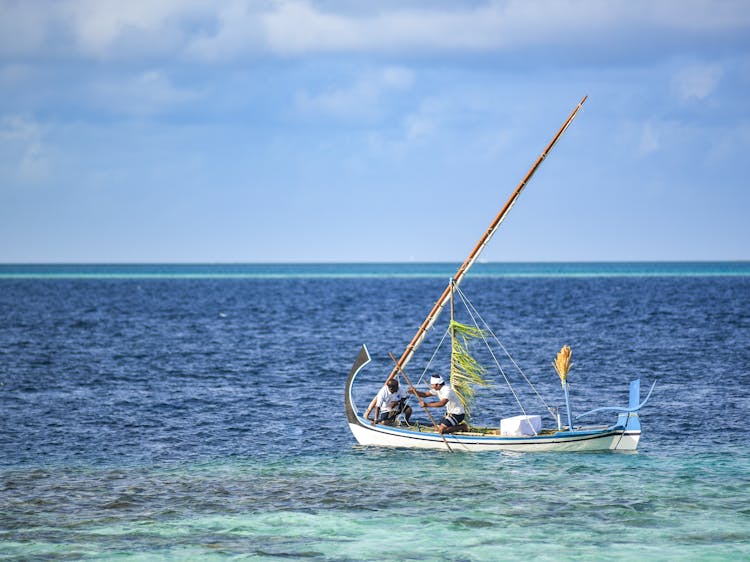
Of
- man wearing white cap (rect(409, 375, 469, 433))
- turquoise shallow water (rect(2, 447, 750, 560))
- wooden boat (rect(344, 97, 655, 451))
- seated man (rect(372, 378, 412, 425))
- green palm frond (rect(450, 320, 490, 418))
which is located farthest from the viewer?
seated man (rect(372, 378, 412, 425))

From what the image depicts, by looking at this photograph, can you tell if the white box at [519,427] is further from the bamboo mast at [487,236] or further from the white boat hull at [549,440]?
the bamboo mast at [487,236]

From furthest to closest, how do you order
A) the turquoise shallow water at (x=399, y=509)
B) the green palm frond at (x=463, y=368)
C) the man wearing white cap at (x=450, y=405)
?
1. the green palm frond at (x=463, y=368)
2. the man wearing white cap at (x=450, y=405)
3. the turquoise shallow water at (x=399, y=509)

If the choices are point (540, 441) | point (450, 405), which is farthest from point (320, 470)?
point (540, 441)

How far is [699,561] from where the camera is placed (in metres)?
18.7

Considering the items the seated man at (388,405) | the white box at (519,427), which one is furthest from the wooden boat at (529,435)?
the seated man at (388,405)

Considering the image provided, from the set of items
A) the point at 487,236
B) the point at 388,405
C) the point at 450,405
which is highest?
the point at 487,236

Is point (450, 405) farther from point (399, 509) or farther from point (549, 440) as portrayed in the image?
point (399, 509)

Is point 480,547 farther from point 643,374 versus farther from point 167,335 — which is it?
point 167,335

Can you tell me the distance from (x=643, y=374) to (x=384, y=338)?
1160 inches

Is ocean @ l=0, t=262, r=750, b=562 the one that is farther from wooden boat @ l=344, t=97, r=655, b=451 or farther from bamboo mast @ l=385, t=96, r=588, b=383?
bamboo mast @ l=385, t=96, r=588, b=383

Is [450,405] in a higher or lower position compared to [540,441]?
higher

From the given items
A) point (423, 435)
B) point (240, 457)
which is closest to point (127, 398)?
point (240, 457)

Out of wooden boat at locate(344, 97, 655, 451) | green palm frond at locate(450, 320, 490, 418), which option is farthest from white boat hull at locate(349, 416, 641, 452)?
green palm frond at locate(450, 320, 490, 418)

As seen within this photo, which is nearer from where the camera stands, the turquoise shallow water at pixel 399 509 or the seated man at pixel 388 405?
the turquoise shallow water at pixel 399 509
